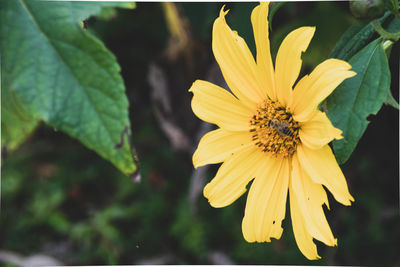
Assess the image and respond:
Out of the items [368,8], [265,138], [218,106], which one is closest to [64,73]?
[218,106]

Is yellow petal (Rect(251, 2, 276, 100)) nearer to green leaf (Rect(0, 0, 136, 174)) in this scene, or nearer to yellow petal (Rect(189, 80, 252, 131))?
yellow petal (Rect(189, 80, 252, 131))

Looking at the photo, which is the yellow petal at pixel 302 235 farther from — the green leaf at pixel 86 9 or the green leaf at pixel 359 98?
the green leaf at pixel 86 9

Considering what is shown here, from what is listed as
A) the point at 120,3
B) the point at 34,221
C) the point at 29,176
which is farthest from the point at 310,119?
the point at 29,176

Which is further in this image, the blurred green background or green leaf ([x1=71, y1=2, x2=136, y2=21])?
the blurred green background

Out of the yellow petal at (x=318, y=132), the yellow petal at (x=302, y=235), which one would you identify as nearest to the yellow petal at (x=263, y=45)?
the yellow petal at (x=318, y=132)

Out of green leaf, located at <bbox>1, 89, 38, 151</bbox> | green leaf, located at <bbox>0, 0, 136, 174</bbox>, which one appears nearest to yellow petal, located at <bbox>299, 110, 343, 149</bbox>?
green leaf, located at <bbox>0, 0, 136, 174</bbox>

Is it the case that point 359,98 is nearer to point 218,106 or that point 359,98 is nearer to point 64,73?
point 218,106
